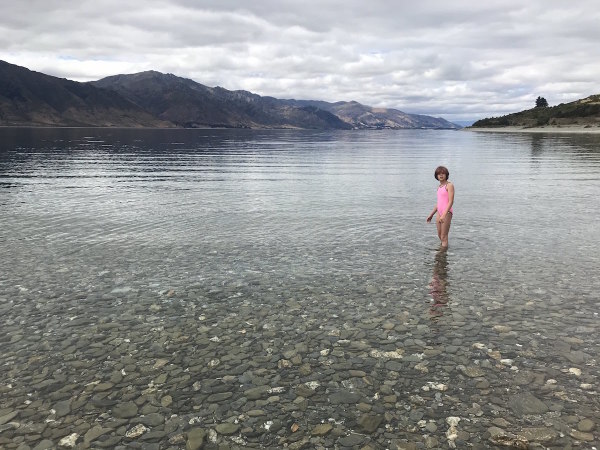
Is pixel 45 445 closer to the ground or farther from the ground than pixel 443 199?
closer to the ground

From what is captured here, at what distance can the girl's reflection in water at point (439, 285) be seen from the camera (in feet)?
41.0

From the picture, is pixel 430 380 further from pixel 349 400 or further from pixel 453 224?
pixel 453 224

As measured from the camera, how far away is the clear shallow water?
8.14m

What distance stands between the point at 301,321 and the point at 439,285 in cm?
536

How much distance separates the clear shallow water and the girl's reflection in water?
0.10m

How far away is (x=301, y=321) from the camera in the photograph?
11.8 metres

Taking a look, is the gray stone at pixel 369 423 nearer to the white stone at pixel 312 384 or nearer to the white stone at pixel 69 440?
the white stone at pixel 312 384

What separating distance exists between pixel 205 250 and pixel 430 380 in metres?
11.8

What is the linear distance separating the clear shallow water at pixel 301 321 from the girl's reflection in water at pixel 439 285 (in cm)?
10

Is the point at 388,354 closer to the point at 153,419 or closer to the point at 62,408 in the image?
the point at 153,419

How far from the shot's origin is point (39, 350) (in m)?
10.2

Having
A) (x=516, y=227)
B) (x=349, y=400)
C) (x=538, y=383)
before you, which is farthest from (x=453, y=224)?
(x=349, y=400)

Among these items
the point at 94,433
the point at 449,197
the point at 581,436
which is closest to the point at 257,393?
the point at 94,433

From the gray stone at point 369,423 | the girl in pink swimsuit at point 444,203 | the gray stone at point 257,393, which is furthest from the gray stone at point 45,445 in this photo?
the girl in pink swimsuit at point 444,203
